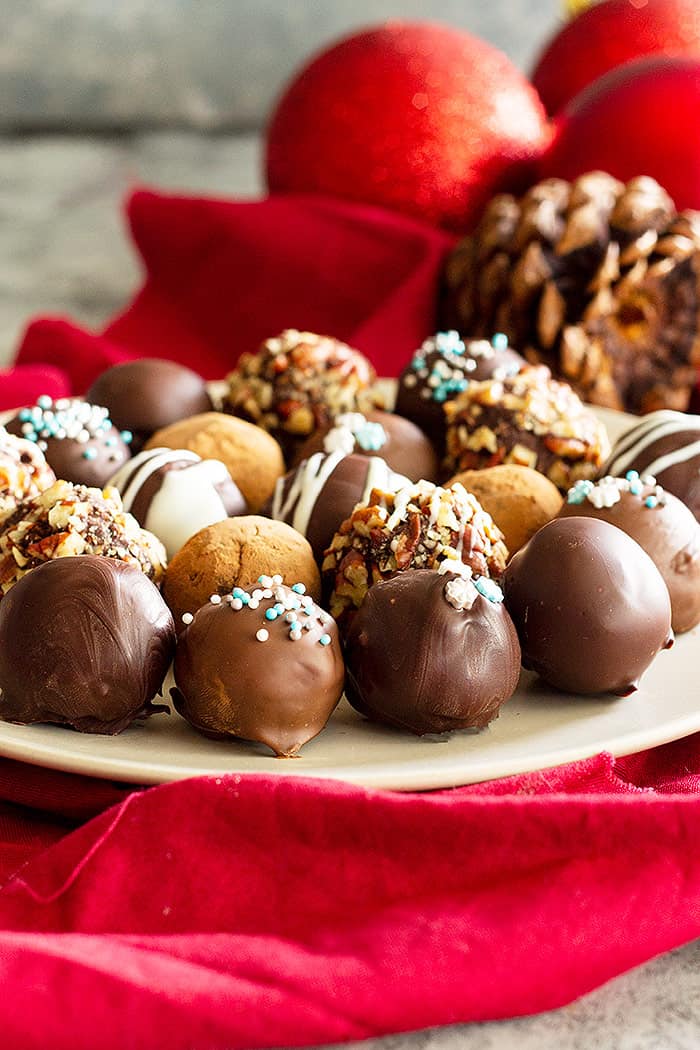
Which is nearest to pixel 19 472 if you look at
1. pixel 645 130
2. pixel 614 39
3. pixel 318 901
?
pixel 318 901

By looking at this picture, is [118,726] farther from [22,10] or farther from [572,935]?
[22,10]

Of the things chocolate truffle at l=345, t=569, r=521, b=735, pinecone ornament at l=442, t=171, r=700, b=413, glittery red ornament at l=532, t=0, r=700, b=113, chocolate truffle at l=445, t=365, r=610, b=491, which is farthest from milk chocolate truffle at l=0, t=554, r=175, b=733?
glittery red ornament at l=532, t=0, r=700, b=113

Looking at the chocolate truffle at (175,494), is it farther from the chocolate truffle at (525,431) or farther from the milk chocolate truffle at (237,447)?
the chocolate truffle at (525,431)

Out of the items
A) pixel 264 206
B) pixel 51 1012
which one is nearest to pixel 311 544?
pixel 51 1012

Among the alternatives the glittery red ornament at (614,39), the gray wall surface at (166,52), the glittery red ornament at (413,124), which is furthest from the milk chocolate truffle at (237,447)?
the gray wall surface at (166,52)

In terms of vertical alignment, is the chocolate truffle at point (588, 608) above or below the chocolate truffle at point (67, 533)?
above
